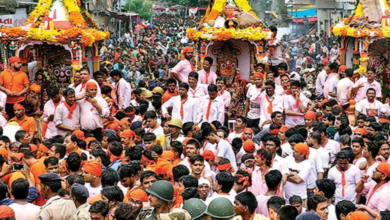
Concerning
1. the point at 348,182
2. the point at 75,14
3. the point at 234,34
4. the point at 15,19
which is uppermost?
the point at 75,14

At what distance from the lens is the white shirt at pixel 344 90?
16.6 metres

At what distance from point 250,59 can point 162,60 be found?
11734 millimetres

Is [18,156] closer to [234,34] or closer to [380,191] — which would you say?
[380,191]

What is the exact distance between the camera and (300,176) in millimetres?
10141

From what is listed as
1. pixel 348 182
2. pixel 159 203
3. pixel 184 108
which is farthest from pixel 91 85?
pixel 159 203

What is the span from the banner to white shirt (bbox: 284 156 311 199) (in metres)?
14.6

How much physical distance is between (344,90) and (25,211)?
32.4 feet

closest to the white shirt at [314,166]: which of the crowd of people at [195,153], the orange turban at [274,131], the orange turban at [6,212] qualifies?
the crowd of people at [195,153]

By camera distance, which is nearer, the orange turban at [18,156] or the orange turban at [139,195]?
the orange turban at [139,195]

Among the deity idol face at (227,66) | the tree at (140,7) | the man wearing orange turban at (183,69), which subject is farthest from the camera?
the tree at (140,7)

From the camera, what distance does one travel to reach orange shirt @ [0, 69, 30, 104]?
50.3ft

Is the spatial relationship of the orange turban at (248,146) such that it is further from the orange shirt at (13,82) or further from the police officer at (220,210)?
the orange shirt at (13,82)

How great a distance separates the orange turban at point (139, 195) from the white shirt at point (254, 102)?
22.1 ft

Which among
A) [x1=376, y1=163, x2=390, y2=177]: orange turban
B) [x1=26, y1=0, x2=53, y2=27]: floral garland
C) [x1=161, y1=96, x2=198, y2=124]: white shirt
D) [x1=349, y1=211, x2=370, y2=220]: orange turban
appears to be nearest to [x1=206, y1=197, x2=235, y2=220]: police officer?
[x1=349, y1=211, x2=370, y2=220]: orange turban
